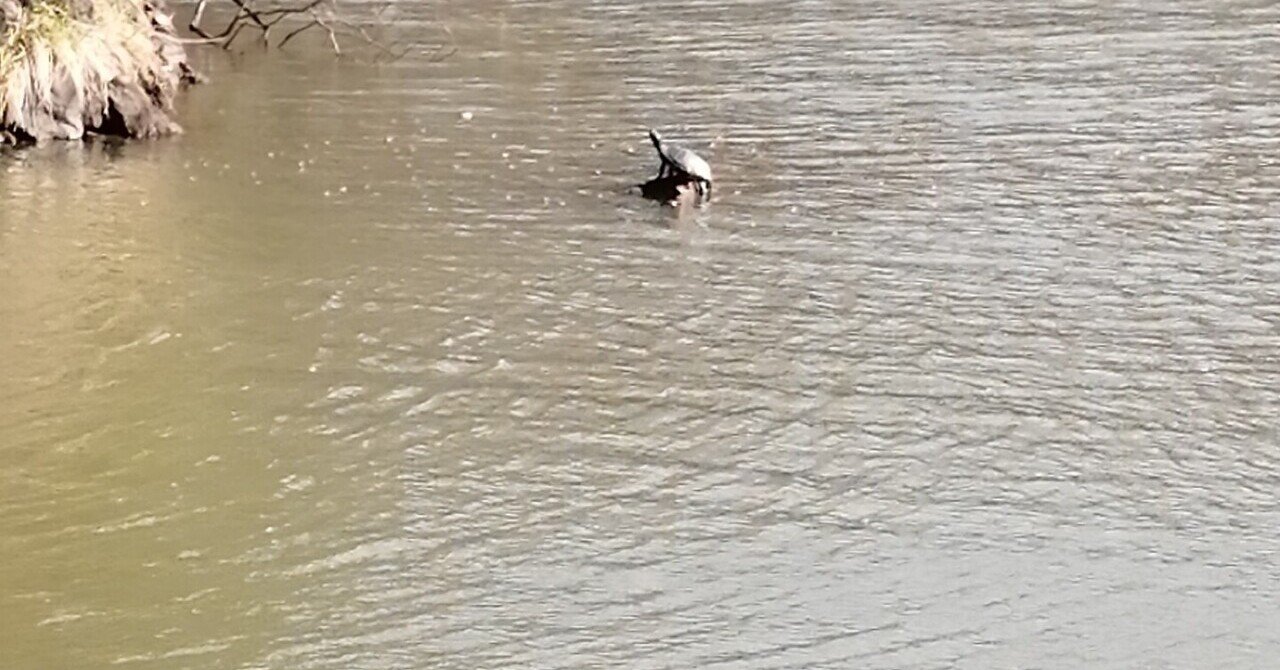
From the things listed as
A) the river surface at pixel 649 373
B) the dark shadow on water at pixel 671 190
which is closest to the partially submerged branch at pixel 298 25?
the river surface at pixel 649 373

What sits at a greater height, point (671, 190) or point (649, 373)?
point (671, 190)

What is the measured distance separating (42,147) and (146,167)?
728 mm

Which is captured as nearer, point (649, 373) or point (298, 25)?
point (649, 373)

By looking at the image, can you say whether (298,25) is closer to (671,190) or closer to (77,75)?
(77,75)

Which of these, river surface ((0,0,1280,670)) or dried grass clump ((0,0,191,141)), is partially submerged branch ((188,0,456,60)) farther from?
dried grass clump ((0,0,191,141))

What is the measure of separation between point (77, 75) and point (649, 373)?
4851mm

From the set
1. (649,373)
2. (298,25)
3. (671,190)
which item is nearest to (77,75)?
(298,25)

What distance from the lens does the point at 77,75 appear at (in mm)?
12148

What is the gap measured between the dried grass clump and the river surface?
27 cm

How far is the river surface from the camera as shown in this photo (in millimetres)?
6957

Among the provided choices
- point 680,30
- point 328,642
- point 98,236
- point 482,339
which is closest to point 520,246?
point 482,339

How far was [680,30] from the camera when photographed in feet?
49.6

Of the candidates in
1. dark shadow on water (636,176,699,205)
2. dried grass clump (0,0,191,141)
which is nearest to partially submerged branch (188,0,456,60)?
dried grass clump (0,0,191,141)

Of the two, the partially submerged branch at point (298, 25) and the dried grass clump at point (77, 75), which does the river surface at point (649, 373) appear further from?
the partially submerged branch at point (298, 25)
